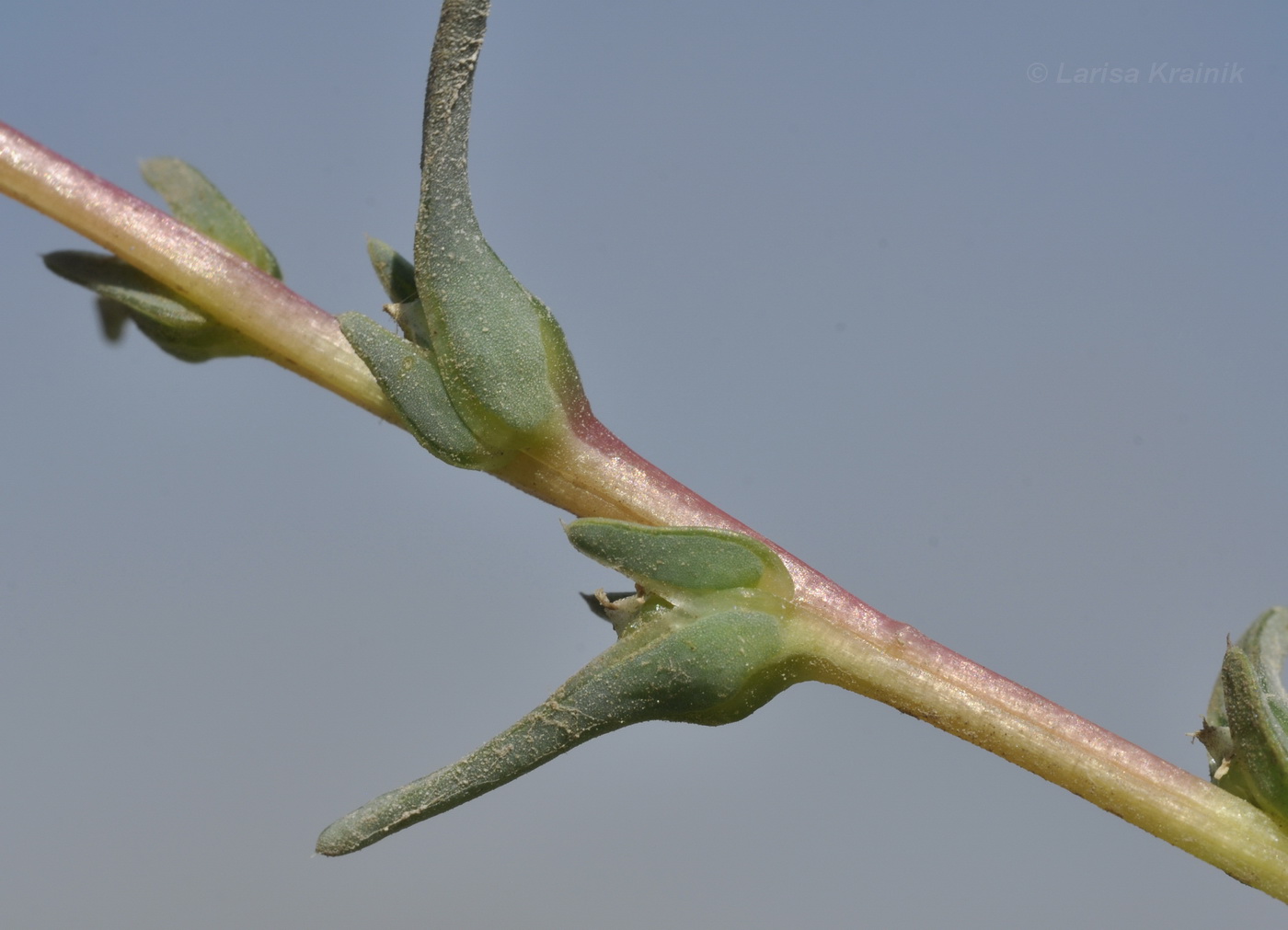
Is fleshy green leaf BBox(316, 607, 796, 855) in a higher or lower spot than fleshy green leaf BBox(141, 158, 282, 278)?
Result: lower

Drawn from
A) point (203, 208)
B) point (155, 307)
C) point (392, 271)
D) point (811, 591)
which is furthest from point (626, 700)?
point (203, 208)

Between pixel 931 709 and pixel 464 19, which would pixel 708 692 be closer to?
pixel 931 709

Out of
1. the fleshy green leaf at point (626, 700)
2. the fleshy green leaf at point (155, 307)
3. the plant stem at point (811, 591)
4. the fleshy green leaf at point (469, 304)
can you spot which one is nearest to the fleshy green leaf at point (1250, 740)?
the plant stem at point (811, 591)

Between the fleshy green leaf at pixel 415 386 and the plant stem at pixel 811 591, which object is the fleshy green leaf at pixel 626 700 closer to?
the plant stem at pixel 811 591

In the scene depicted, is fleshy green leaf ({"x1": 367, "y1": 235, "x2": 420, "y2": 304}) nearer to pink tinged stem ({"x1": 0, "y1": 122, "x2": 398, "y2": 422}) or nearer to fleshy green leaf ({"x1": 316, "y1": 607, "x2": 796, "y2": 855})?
pink tinged stem ({"x1": 0, "y1": 122, "x2": 398, "y2": 422})

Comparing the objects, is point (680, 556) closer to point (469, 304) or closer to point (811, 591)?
point (811, 591)

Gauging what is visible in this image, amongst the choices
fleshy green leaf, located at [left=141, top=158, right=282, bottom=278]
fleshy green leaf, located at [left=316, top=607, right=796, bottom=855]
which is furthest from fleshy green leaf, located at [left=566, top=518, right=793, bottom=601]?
fleshy green leaf, located at [left=141, top=158, right=282, bottom=278]
